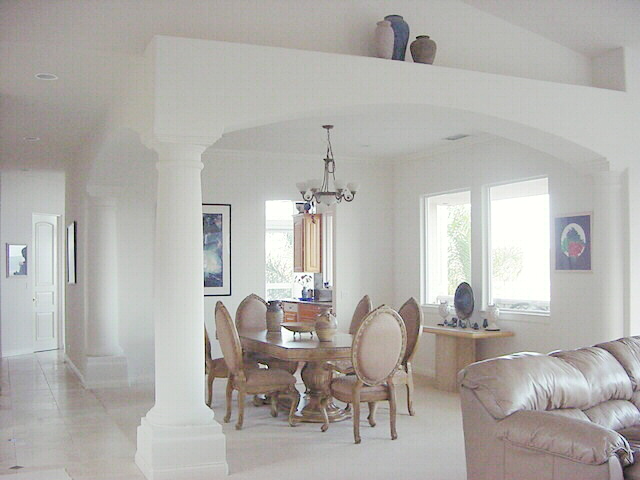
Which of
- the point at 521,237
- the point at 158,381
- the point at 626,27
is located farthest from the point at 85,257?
the point at 626,27

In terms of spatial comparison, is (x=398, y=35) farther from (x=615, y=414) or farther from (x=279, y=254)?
→ (x=279, y=254)

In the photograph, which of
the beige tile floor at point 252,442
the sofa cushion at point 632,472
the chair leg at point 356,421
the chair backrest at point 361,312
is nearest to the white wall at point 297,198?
the chair backrest at point 361,312

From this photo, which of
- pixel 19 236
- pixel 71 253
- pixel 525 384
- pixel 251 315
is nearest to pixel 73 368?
pixel 71 253

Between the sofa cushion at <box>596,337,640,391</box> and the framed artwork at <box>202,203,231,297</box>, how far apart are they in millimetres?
4953

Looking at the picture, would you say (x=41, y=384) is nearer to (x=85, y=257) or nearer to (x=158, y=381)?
(x=85, y=257)

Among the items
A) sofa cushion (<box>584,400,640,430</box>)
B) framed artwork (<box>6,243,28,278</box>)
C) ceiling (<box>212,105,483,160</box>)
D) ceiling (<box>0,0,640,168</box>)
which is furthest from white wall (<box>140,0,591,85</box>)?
framed artwork (<box>6,243,28,278</box>)

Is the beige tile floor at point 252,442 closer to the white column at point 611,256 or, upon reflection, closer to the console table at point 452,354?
the console table at point 452,354

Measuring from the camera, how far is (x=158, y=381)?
4.43 metres

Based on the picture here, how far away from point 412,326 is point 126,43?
11.5 ft

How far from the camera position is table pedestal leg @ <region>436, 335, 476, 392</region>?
7.33 m

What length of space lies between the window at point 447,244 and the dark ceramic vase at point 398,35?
332cm

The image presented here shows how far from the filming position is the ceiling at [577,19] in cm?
537

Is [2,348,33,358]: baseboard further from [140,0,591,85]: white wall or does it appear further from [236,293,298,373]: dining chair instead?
[140,0,591,85]: white wall

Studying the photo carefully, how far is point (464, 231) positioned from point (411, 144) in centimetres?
120
